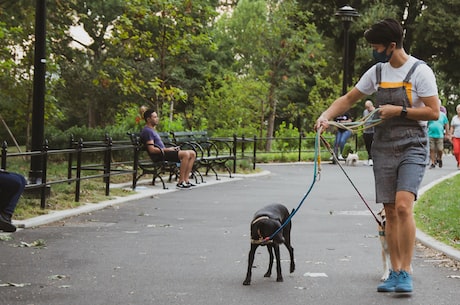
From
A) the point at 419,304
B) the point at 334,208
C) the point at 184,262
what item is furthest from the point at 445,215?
the point at 419,304

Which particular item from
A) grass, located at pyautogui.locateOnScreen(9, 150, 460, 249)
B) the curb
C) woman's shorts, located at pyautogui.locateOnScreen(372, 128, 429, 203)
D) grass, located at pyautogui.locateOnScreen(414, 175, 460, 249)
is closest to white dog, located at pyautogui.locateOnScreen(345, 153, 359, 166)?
grass, located at pyautogui.locateOnScreen(9, 150, 460, 249)

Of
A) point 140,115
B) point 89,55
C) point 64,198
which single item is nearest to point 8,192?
point 64,198

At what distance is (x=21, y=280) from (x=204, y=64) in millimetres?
40439

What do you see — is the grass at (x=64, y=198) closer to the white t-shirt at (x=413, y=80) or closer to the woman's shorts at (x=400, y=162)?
the woman's shorts at (x=400, y=162)

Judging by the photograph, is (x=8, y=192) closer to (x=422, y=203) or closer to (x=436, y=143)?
(x=422, y=203)

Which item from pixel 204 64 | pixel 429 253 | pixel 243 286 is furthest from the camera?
pixel 204 64

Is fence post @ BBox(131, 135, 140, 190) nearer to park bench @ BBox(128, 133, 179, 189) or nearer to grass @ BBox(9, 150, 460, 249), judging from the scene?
park bench @ BBox(128, 133, 179, 189)

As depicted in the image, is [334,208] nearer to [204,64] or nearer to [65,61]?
[65,61]

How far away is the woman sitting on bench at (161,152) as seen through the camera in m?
16.3

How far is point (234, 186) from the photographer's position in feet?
58.0

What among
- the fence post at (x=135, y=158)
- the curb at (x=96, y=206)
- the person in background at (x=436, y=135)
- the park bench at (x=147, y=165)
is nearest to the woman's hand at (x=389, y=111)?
the curb at (x=96, y=206)

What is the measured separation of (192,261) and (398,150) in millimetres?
2511

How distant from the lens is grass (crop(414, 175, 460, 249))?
979 cm

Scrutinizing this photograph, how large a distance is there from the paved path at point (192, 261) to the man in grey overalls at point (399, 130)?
0.40m
